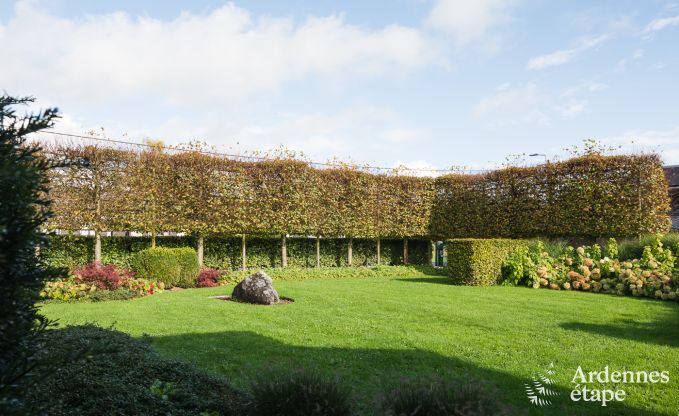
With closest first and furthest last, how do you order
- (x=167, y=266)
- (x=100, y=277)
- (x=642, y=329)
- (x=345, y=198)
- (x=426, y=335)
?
(x=426, y=335) → (x=642, y=329) → (x=100, y=277) → (x=167, y=266) → (x=345, y=198)

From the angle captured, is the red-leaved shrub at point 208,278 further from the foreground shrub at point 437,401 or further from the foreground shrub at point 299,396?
the foreground shrub at point 437,401

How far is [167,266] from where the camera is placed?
13664 millimetres

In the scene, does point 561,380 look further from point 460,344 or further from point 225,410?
point 225,410

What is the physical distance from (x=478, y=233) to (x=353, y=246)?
5.53m

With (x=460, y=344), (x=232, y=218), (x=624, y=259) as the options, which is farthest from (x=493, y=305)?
(x=232, y=218)

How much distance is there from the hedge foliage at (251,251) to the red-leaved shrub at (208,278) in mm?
2066

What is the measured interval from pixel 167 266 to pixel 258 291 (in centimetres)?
471

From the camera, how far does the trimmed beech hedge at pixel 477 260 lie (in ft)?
43.9

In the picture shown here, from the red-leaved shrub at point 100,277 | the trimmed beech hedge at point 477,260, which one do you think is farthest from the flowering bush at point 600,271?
the red-leaved shrub at point 100,277

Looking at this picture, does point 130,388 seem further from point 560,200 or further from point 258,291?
point 560,200

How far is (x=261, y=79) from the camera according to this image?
10.9 metres

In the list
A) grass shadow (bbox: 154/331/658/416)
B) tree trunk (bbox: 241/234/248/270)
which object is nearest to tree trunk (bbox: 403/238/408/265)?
tree trunk (bbox: 241/234/248/270)

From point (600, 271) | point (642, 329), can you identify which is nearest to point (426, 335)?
point (642, 329)

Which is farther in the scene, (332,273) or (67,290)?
(332,273)
